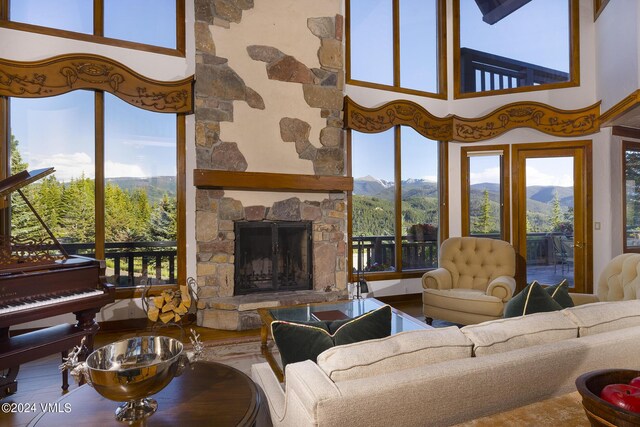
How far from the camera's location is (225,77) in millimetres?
4207

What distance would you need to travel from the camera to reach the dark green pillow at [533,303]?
182 cm

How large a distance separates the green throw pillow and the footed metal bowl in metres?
0.31

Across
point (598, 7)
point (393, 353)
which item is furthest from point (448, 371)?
point (598, 7)

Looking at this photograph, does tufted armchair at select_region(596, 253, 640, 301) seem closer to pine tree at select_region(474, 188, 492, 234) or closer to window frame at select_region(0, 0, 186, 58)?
pine tree at select_region(474, 188, 492, 234)

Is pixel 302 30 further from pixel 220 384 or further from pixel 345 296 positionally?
pixel 220 384

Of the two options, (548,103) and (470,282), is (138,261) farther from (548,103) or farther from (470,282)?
(548,103)

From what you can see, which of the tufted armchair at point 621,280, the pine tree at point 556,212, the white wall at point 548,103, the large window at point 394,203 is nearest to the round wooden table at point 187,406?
the tufted armchair at point 621,280

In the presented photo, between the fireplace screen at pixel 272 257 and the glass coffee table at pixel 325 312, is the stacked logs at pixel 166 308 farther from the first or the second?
the glass coffee table at pixel 325 312

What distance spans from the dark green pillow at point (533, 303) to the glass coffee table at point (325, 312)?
0.92 meters

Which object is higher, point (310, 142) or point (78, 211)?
point (310, 142)

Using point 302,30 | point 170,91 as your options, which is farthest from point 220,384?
point 302,30

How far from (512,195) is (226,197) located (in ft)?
12.8

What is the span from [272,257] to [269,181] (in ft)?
3.02

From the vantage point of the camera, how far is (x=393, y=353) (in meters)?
1.23
